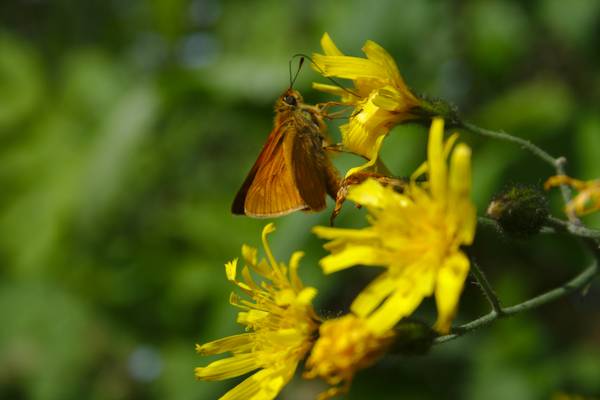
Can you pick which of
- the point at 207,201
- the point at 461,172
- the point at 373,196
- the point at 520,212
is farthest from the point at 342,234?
the point at 207,201

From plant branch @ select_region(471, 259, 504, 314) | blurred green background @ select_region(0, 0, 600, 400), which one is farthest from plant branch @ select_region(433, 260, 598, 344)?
blurred green background @ select_region(0, 0, 600, 400)

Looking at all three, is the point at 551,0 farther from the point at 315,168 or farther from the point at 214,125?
the point at 214,125

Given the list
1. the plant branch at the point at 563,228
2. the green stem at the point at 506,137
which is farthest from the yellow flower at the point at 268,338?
the green stem at the point at 506,137

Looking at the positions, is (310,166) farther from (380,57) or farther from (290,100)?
(380,57)

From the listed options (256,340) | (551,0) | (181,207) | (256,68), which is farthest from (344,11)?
(256,340)

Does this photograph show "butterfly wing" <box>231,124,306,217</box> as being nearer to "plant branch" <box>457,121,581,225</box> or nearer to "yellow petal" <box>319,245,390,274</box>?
"plant branch" <box>457,121,581,225</box>
